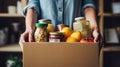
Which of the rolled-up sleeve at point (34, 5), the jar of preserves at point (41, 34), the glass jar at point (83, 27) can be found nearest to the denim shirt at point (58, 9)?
the rolled-up sleeve at point (34, 5)

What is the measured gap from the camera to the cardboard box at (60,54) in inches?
36.8

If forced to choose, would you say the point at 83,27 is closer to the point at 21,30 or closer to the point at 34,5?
the point at 34,5

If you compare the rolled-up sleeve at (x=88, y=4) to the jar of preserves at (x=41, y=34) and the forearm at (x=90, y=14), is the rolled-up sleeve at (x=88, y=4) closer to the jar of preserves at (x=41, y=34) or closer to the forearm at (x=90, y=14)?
the forearm at (x=90, y=14)

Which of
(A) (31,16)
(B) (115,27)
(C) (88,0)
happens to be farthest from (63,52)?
(B) (115,27)

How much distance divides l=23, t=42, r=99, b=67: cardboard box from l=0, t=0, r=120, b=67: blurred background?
1.27 metres

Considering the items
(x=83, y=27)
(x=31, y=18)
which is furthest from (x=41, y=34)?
(x=31, y=18)

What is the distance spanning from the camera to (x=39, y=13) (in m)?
1.46

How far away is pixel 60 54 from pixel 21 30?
1.66 m

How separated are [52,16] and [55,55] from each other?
1.64 feet

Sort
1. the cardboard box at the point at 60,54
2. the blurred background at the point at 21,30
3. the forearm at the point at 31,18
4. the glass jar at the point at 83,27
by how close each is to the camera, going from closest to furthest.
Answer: the cardboard box at the point at 60,54, the glass jar at the point at 83,27, the forearm at the point at 31,18, the blurred background at the point at 21,30

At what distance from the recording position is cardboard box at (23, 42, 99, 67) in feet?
3.06

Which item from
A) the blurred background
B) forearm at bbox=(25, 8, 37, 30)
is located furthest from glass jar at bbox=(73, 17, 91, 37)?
the blurred background

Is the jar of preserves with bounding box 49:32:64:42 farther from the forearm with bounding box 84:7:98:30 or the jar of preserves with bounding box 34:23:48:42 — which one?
the forearm with bounding box 84:7:98:30

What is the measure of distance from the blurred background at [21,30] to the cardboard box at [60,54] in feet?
4.16
